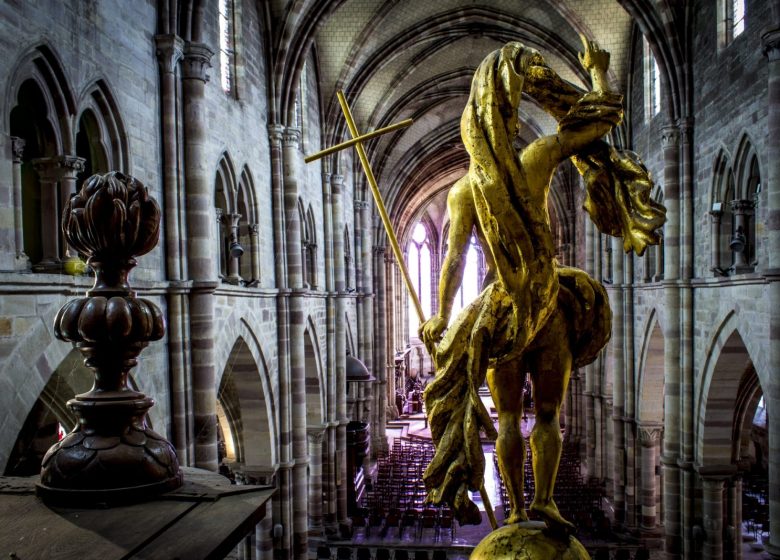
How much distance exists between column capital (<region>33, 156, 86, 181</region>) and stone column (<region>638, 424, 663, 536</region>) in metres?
16.4

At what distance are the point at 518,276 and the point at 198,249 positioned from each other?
7.85m

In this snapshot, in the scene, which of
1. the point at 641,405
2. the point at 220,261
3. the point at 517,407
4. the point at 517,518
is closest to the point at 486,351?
the point at 517,407

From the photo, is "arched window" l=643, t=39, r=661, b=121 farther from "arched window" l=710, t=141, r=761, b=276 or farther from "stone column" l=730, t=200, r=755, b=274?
"stone column" l=730, t=200, r=755, b=274

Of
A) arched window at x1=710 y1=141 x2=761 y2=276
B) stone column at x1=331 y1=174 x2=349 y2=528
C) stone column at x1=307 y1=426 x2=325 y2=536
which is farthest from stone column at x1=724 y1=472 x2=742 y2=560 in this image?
stone column at x1=307 y1=426 x2=325 y2=536

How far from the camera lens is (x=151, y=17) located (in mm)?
9859

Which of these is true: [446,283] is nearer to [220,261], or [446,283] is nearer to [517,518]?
[517,518]

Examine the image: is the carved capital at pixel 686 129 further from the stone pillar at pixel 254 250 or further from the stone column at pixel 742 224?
the stone pillar at pixel 254 250

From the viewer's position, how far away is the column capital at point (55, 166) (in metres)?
7.65

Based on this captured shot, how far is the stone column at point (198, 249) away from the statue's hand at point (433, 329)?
728 cm

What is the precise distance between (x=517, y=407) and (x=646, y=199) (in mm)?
1301

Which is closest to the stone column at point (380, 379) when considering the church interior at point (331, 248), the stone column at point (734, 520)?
the church interior at point (331, 248)

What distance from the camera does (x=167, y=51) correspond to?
32.9 feet

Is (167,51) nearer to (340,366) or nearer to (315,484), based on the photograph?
(340,366)

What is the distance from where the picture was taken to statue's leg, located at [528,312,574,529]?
12.0 ft
